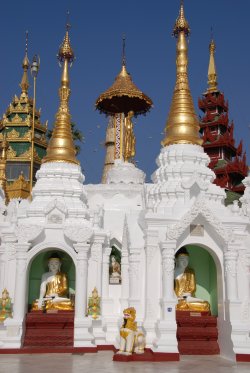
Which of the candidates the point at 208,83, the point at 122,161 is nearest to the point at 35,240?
the point at 122,161

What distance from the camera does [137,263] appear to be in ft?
43.7

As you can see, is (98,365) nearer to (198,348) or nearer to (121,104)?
(198,348)

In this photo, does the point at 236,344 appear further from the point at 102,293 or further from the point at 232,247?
the point at 102,293

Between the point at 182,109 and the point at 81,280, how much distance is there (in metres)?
6.49

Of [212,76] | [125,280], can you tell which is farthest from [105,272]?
[212,76]

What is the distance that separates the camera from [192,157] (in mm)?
15484

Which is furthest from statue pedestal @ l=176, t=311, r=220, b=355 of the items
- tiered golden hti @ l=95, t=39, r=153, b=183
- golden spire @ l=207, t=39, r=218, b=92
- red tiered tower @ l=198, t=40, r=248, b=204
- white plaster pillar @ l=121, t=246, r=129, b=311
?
golden spire @ l=207, t=39, r=218, b=92

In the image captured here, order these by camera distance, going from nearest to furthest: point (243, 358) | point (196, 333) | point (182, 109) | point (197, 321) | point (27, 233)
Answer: point (243, 358), point (196, 333), point (197, 321), point (27, 233), point (182, 109)

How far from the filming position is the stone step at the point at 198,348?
12.8 m

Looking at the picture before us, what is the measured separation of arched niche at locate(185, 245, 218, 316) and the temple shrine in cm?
3

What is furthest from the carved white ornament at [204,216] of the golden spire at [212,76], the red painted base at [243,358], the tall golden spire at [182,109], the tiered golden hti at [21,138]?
the golden spire at [212,76]

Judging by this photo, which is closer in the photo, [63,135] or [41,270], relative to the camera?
[41,270]

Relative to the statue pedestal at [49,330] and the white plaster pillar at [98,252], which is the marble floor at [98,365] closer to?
the statue pedestal at [49,330]

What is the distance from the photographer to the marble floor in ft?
34.0
